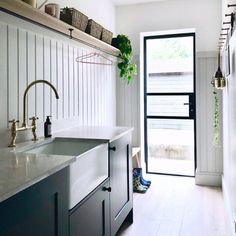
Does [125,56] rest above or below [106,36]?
below

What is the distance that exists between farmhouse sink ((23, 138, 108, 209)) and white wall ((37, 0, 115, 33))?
1284 mm

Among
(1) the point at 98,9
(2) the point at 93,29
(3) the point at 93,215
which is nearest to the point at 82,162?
(3) the point at 93,215

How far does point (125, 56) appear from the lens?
143 inches

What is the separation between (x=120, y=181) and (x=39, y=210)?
1308mm

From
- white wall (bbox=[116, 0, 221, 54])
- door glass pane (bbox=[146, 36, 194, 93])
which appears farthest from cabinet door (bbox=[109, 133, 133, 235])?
white wall (bbox=[116, 0, 221, 54])

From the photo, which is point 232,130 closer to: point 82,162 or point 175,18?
point 82,162

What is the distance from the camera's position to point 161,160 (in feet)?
14.1

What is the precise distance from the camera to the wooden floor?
253cm

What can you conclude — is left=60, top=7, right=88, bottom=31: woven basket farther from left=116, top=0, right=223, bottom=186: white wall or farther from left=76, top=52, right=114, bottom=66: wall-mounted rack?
left=116, top=0, right=223, bottom=186: white wall

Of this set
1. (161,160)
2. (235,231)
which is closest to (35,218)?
(235,231)

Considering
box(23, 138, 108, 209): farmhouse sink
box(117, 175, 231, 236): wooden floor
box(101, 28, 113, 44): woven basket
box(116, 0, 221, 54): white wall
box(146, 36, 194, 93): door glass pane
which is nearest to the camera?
box(23, 138, 108, 209): farmhouse sink

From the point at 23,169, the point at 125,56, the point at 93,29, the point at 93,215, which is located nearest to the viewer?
the point at 23,169

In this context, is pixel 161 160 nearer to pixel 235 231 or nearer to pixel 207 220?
pixel 207 220

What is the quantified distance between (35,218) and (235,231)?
164cm
